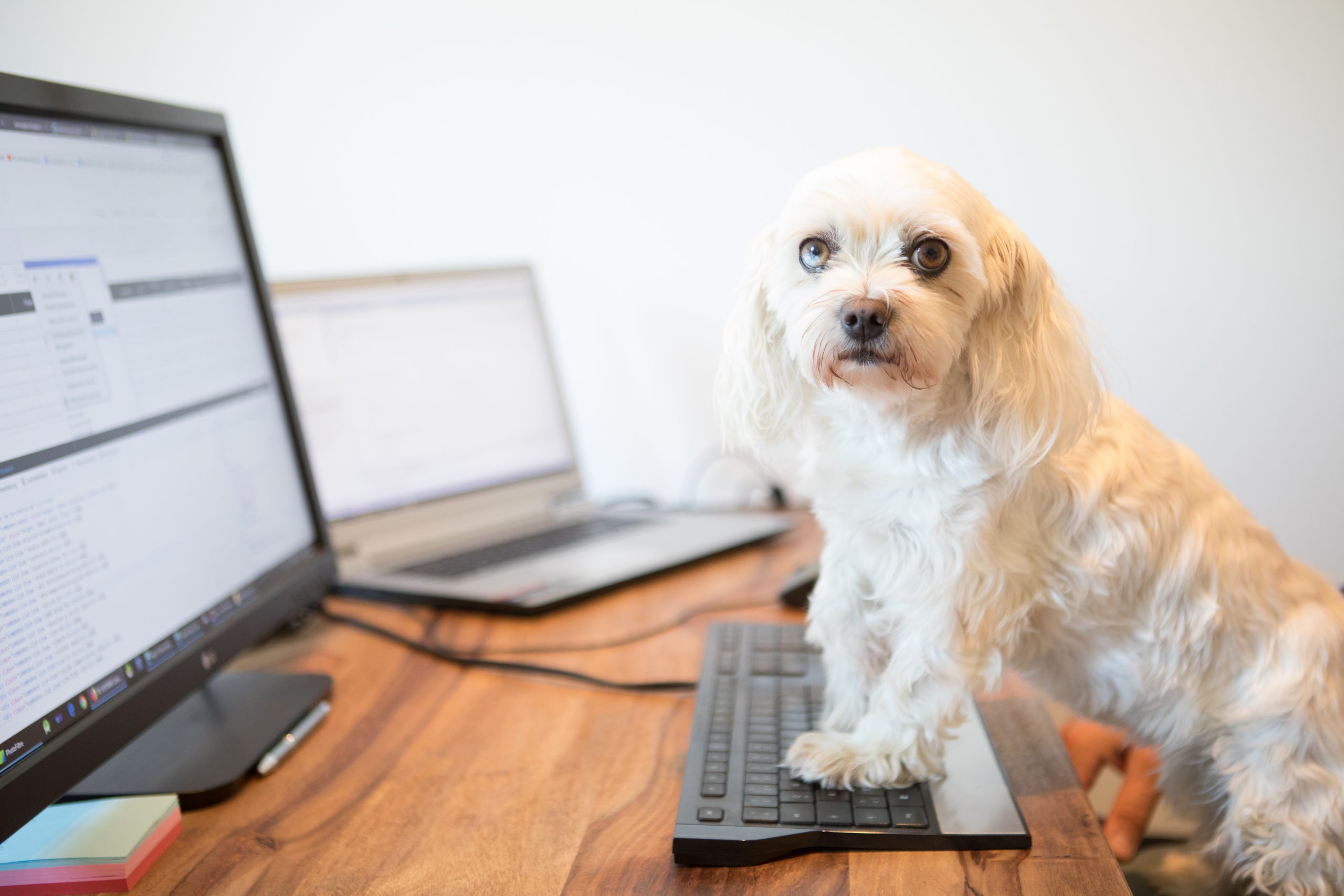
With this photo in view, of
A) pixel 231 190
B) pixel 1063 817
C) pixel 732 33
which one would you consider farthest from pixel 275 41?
pixel 1063 817

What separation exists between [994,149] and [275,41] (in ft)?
3.71

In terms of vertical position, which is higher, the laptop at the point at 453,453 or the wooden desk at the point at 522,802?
the laptop at the point at 453,453

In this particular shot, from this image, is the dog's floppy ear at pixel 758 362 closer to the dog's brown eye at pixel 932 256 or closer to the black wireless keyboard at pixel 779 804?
the dog's brown eye at pixel 932 256

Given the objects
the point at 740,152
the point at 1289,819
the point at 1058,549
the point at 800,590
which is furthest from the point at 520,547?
the point at 1289,819

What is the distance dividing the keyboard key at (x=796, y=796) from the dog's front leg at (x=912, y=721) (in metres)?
0.02

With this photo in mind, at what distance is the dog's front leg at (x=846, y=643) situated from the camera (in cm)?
79

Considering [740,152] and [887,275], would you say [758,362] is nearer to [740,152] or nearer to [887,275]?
[887,275]

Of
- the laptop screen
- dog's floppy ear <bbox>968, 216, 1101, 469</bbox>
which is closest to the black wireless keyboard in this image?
dog's floppy ear <bbox>968, 216, 1101, 469</bbox>

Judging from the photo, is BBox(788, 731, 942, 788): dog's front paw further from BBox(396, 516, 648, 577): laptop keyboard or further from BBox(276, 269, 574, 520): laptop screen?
BBox(276, 269, 574, 520): laptop screen

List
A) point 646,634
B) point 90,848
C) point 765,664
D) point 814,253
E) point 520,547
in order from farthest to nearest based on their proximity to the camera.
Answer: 1. point 520,547
2. point 646,634
3. point 765,664
4. point 814,253
5. point 90,848

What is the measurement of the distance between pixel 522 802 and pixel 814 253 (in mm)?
549

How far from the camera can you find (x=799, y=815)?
648 millimetres

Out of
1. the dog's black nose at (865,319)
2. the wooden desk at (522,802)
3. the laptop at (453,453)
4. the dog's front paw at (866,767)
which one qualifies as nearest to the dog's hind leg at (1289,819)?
the wooden desk at (522,802)

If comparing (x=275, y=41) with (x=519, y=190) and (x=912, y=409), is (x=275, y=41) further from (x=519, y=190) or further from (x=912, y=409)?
(x=912, y=409)
